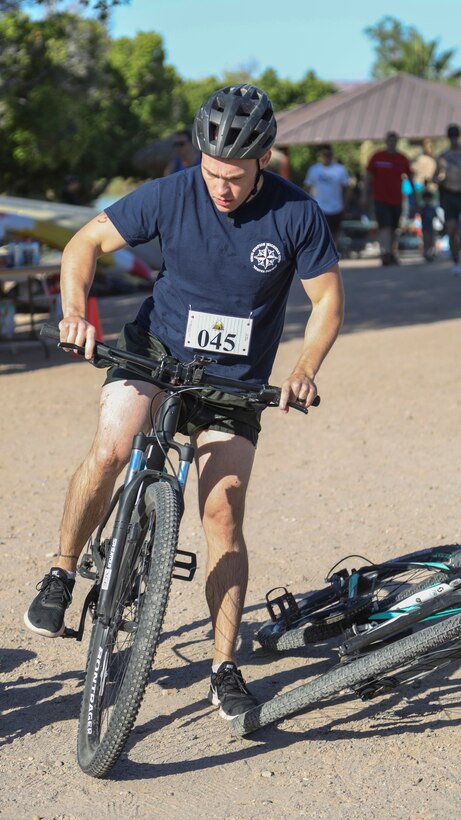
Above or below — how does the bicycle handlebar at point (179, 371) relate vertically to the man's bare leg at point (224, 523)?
above

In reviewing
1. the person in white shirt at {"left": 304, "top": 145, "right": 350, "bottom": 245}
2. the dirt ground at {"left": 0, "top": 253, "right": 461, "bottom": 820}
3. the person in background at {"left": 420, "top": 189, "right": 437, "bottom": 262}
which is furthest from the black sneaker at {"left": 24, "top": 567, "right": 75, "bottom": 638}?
the person in background at {"left": 420, "top": 189, "right": 437, "bottom": 262}

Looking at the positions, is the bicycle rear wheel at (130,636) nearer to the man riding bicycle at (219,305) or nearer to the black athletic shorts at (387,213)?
the man riding bicycle at (219,305)

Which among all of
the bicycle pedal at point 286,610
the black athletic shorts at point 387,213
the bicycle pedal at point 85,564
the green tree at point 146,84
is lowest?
the bicycle pedal at point 286,610

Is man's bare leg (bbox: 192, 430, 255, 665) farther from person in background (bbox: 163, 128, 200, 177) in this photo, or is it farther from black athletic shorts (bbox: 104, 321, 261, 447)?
person in background (bbox: 163, 128, 200, 177)

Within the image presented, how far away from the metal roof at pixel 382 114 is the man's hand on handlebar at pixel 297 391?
20837mm

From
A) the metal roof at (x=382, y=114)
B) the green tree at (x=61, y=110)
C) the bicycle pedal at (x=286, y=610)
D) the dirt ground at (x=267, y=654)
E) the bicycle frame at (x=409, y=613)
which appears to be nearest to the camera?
the dirt ground at (x=267, y=654)

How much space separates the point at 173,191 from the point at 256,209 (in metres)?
0.29

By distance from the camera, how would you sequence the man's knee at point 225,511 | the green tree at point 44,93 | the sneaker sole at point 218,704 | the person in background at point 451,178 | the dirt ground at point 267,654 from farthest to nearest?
the green tree at point 44,93 < the person in background at point 451,178 < the man's knee at point 225,511 < the sneaker sole at point 218,704 < the dirt ground at point 267,654

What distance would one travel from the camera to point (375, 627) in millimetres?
3965

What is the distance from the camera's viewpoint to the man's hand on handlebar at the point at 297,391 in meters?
3.65

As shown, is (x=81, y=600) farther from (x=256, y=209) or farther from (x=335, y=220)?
(x=335, y=220)

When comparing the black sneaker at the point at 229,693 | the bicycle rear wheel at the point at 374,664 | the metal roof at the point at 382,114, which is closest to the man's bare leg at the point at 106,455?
the black sneaker at the point at 229,693

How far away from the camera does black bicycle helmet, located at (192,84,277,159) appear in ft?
12.5

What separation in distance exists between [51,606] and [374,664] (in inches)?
47.0
